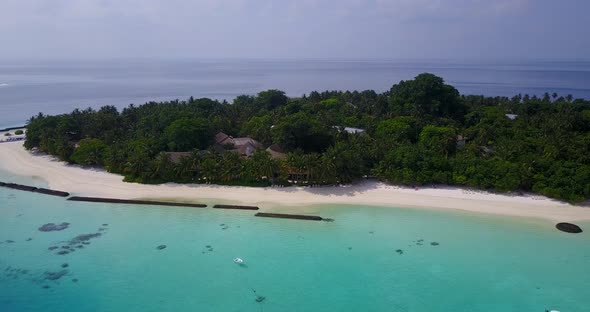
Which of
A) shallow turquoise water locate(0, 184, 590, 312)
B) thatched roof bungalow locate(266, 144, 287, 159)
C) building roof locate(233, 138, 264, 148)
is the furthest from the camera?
building roof locate(233, 138, 264, 148)

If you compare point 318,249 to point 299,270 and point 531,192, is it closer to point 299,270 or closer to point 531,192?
point 299,270

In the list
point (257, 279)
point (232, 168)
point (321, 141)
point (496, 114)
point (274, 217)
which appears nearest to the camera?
point (257, 279)

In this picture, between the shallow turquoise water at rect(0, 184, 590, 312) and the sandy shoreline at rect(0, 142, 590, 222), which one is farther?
the sandy shoreline at rect(0, 142, 590, 222)

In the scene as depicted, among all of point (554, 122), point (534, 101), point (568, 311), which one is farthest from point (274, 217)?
point (534, 101)

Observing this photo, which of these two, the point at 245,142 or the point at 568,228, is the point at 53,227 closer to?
the point at 245,142

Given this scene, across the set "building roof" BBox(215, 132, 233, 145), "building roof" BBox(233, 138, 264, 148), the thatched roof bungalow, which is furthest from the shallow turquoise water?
"building roof" BBox(215, 132, 233, 145)

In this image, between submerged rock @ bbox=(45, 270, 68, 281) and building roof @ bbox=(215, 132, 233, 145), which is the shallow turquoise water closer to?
submerged rock @ bbox=(45, 270, 68, 281)
